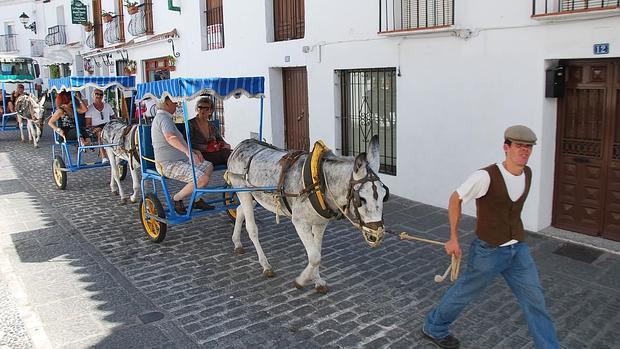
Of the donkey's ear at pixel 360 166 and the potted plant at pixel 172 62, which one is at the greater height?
the potted plant at pixel 172 62

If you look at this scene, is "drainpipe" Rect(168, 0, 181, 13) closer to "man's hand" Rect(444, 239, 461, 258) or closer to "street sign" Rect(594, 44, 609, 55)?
"street sign" Rect(594, 44, 609, 55)

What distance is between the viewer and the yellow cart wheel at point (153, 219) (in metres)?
7.17

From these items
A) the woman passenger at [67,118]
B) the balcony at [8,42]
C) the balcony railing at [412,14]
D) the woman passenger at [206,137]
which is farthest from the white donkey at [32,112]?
the balcony at [8,42]

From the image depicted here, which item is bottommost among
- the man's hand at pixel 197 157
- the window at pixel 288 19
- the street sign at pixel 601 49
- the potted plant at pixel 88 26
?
the man's hand at pixel 197 157

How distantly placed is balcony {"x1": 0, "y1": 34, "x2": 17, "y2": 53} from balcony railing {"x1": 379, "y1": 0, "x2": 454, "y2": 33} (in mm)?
34249

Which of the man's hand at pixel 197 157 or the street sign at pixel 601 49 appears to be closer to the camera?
the street sign at pixel 601 49

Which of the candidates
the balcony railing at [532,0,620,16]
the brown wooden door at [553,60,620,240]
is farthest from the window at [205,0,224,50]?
the brown wooden door at [553,60,620,240]

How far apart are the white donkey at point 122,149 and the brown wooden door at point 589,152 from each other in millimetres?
6142

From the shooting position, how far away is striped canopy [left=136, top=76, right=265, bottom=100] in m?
6.33

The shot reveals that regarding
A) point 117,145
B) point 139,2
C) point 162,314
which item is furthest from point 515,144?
point 139,2

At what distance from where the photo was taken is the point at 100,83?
32.9 feet

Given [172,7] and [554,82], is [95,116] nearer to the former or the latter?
[172,7]

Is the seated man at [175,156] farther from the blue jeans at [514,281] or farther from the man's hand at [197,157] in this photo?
the blue jeans at [514,281]

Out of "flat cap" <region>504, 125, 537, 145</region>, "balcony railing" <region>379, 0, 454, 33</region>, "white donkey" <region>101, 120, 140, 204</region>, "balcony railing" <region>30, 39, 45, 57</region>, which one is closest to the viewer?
"flat cap" <region>504, 125, 537, 145</region>
